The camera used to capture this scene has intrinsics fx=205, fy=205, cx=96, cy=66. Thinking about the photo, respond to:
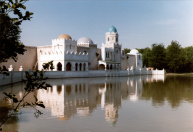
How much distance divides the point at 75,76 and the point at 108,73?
915cm

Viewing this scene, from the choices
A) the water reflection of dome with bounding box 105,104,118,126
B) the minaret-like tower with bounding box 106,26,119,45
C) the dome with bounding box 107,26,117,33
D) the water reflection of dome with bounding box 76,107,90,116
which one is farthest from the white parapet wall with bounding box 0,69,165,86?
the water reflection of dome with bounding box 105,104,118,126

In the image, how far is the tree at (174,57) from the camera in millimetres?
66069

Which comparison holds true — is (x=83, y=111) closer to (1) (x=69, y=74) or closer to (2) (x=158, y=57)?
(1) (x=69, y=74)

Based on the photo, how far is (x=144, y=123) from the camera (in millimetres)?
7523

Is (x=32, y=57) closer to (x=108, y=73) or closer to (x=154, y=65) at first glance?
(x=108, y=73)

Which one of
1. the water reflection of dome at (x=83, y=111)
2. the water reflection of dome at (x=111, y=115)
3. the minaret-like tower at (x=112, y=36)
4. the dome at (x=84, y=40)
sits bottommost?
the water reflection of dome at (x=111, y=115)

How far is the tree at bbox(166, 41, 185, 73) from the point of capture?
66069mm

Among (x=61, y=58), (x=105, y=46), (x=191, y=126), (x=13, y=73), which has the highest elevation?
(x=105, y=46)

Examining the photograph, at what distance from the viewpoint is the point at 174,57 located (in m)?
66.8

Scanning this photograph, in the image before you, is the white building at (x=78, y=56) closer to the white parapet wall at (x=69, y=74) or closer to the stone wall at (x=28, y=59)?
the stone wall at (x=28, y=59)

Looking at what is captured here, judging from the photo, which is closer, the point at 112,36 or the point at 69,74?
the point at 69,74


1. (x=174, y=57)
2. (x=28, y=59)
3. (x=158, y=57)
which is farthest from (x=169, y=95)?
(x=174, y=57)

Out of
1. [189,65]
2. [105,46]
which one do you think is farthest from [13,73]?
[189,65]

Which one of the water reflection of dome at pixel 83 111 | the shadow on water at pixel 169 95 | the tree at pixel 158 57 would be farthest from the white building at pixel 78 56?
the water reflection of dome at pixel 83 111
